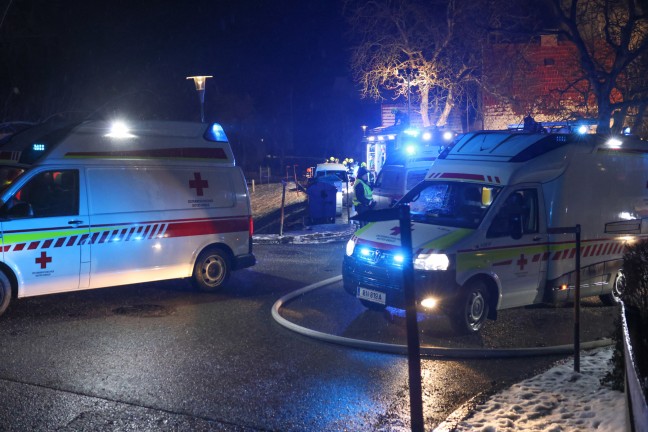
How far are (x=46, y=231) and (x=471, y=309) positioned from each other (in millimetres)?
5580

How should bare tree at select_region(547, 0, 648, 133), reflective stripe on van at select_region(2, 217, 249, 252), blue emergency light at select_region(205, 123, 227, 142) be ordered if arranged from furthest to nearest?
1. bare tree at select_region(547, 0, 648, 133)
2. blue emergency light at select_region(205, 123, 227, 142)
3. reflective stripe on van at select_region(2, 217, 249, 252)

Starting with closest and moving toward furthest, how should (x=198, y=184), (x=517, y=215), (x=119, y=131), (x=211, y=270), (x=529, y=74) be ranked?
1. (x=517, y=215)
2. (x=119, y=131)
3. (x=198, y=184)
4. (x=211, y=270)
5. (x=529, y=74)

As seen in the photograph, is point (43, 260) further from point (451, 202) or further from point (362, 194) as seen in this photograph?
point (362, 194)

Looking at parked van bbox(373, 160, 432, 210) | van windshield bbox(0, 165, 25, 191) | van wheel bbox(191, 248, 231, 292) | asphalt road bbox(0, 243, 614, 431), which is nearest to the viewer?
asphalt road bbox(0, 243, 614, 431)

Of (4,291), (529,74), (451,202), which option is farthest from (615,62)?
(4,291)

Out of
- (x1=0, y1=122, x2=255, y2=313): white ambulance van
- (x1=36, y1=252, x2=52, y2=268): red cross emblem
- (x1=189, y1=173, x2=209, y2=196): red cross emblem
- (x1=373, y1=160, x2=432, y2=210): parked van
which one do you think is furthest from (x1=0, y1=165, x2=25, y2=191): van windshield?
(x1=373, y1=160, x2=432, y2=210): parked van

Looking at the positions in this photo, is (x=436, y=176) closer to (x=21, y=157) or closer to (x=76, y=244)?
(x=76, y=244)

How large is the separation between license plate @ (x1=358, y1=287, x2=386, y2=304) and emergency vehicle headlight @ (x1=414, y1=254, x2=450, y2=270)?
2.08ft

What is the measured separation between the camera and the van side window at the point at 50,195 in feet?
28.1

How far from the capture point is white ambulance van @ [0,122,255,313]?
854 cm

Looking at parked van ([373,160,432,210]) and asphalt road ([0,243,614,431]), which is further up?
parked van ([373,160,432,210])

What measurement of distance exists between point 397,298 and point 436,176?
2103mm

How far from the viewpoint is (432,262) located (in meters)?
7.83

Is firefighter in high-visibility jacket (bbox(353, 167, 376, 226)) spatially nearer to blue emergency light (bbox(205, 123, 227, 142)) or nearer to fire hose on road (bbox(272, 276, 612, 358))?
blue emergency light (bbox(205, 123, 227, 142))
